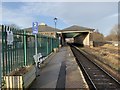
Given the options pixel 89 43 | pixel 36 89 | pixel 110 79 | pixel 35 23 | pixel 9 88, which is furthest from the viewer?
pixel 89 43

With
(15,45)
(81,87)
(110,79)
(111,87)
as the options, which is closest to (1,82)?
(15,45)

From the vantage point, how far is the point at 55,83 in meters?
9.91

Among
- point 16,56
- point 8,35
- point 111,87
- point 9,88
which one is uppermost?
point 8,35

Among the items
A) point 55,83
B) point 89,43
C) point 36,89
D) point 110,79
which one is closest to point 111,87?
point 110,79

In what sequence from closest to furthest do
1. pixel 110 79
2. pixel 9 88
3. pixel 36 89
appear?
pixel 9 88
pixel 36 89
pixel 110 79

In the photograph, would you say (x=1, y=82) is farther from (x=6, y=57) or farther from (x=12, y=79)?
(x=6, y=57)

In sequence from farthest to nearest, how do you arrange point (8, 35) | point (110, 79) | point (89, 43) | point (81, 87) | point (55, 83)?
1. point (89, 43)
2. point (110, 79)
3. point (55, 83)
4. point (81, 87)
5. point (8, 35)

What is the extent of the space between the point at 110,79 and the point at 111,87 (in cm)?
241

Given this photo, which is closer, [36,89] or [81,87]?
[36,89]

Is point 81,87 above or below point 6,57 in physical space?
below

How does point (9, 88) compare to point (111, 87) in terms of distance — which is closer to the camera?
point (9, 88)

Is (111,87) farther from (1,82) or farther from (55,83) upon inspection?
(1,82)

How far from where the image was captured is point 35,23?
10852mm

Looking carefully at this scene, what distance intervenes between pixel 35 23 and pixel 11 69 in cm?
273
